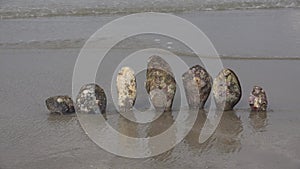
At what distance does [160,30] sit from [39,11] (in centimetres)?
352

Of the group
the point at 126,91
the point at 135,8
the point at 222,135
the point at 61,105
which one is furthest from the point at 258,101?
the point at 135,8

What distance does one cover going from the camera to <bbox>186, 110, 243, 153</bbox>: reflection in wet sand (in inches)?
185

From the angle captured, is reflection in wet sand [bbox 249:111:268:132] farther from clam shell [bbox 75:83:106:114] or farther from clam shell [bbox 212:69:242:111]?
clam shell [bbox 75:83:106:114]

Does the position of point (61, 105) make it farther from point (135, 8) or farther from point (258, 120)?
point (135, 8)

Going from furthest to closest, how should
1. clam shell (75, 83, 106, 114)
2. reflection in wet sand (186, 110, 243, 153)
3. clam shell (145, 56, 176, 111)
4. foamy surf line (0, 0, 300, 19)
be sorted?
foamy surf line (0, 0, 300, 19) < clam shell (145, 56, 176, 111) < clam shell (75, 83, 106, 114) < reflection in wet sand (186, 110, 243, 153)

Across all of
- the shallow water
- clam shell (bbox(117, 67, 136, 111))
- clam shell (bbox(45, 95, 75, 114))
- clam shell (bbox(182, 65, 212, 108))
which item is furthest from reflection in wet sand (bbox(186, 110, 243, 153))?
clam shell (bbox(45, 95, 75, 114))

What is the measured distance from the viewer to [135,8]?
12.7m

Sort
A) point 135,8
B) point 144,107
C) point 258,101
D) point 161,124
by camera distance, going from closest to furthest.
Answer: point 161,124 < point 258,101 < point 144,107 < point 135,8

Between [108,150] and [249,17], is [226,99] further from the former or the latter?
[249,17]

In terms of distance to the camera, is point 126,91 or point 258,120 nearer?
point 258,120

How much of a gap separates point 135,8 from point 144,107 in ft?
23.9

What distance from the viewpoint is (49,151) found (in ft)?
15.2

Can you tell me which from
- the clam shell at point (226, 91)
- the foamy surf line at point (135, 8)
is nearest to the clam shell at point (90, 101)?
the clam shell at point (226, 91)

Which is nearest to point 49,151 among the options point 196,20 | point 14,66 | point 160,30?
point 14,66
